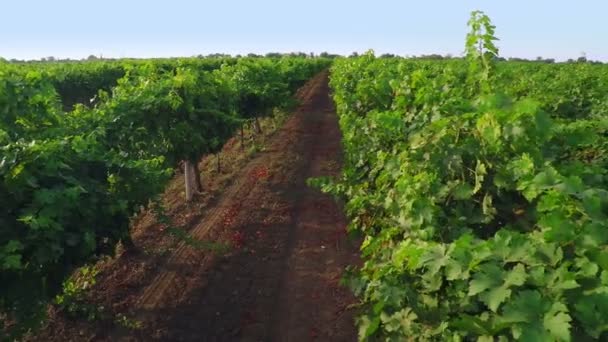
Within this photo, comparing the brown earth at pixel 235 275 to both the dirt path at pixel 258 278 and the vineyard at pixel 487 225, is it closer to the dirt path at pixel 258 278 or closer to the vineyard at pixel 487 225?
the dirt path at pixel 258 278

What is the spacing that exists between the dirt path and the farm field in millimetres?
33

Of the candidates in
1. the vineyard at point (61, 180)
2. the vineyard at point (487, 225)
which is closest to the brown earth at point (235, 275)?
the vineyard at point (61, 180)

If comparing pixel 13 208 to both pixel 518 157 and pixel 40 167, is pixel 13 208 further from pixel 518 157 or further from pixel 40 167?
pixel 518 157

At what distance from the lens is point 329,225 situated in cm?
966

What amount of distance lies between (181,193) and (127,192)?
22.2ft

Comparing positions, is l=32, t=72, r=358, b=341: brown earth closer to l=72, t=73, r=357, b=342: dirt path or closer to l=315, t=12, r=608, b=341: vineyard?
l=72, t=73, r=357, b=342: dirt path

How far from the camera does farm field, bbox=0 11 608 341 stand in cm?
254

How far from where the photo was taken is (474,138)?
370 centimetres

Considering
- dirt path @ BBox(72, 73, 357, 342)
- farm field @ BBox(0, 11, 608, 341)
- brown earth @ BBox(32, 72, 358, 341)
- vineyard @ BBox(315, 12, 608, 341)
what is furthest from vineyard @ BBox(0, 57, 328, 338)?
vineyard @ BBox(315, 12, 608, 341)

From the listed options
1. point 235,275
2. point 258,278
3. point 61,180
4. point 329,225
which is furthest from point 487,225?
point 329,225

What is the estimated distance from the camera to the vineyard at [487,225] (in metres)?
2.29

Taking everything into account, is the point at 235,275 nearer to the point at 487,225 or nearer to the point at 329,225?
the point at 329,225

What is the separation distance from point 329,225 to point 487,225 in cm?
626

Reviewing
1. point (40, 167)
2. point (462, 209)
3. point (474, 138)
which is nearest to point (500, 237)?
point (462, 209)
